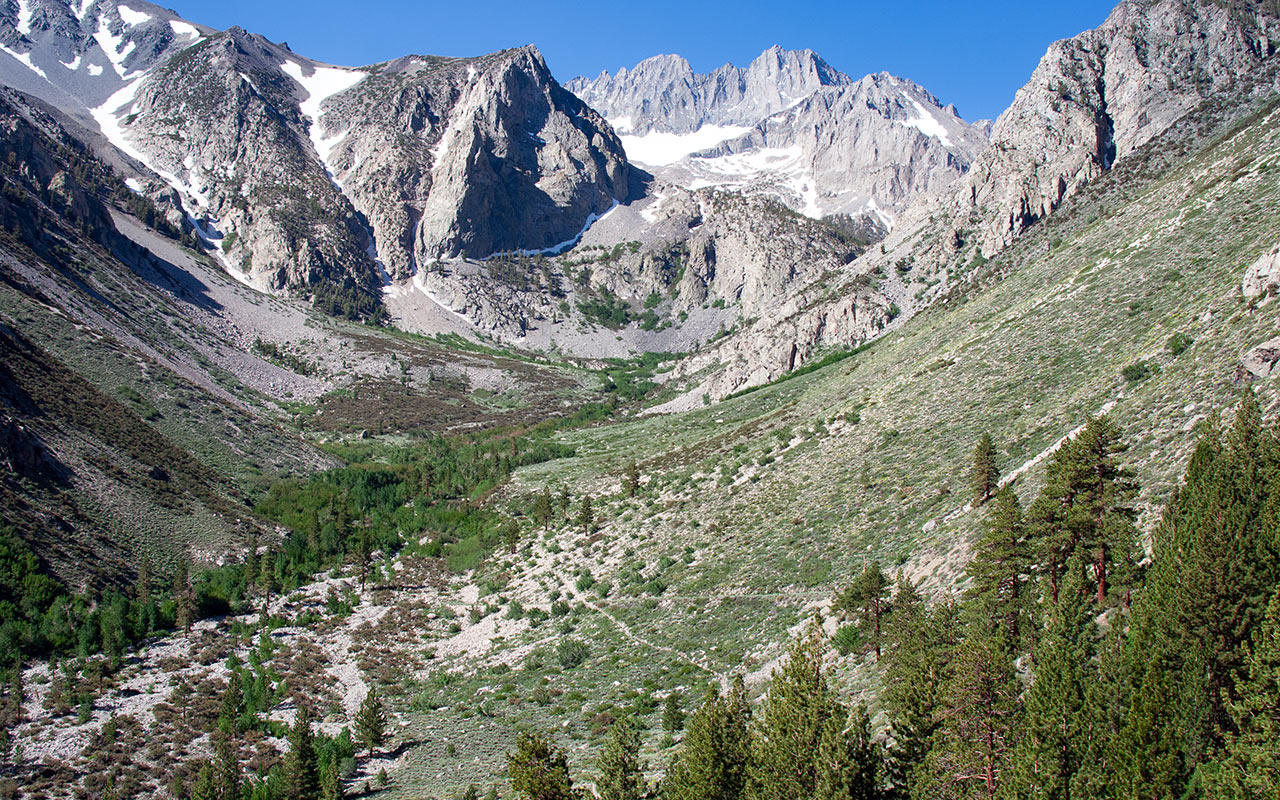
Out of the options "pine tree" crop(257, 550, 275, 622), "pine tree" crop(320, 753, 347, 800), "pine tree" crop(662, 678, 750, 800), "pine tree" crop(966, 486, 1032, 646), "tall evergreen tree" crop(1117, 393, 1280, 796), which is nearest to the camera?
"tall evergreen tree" crop(1117, 393, 1280, 796)

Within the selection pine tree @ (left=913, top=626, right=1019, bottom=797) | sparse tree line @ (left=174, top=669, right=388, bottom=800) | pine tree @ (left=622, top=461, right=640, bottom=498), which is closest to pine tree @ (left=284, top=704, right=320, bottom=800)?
sparse tree line @ (left=174, top=669, right=388, bottom=800)

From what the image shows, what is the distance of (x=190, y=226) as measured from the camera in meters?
173

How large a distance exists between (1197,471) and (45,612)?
49795 mm

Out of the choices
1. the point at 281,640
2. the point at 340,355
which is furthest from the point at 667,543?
the point at 340,355

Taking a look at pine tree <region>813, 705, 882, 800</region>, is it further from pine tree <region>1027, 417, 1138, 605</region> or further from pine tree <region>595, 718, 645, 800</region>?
pine tree <region>1027, 417, 1138, 605</region>

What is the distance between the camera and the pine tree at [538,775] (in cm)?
1609

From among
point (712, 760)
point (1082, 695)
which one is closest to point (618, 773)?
point (712, 760)

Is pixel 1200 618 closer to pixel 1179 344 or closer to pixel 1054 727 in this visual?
pixel 1054 727

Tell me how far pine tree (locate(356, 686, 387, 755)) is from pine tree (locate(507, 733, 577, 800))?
14.6 metres

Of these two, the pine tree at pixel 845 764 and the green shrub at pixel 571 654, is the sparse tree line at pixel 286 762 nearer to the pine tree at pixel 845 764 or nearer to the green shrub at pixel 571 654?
the green shrub at pixel 571 654

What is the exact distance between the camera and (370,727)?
2858 cm

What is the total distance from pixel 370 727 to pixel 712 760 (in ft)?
60.4

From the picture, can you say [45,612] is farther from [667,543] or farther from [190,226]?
[190,226]

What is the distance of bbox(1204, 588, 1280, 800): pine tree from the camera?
36.0 ft
